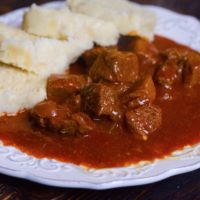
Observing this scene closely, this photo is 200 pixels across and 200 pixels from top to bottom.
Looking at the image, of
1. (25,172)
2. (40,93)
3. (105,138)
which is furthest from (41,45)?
(25,172)

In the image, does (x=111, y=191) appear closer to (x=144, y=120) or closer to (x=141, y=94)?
(x=144, y=120)

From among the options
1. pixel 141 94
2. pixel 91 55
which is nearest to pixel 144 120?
pixel 141 94

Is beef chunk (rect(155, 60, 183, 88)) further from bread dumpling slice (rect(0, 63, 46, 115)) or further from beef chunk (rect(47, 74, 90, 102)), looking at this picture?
bread dumpling slice (rect(0, 63, 46, 115))

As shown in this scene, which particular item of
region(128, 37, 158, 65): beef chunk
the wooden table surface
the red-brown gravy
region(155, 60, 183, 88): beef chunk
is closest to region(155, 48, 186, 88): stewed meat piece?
region(155, 60, 183, 88): beef chunk

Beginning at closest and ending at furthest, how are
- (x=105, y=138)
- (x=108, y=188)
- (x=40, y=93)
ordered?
(x=108, y=188) < (x=105, y=138) < (x=40, y=93)

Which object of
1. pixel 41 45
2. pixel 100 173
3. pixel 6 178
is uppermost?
pixel 41 45

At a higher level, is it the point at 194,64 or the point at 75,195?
the point at 194,64

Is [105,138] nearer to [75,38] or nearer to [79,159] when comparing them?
[79,159]
